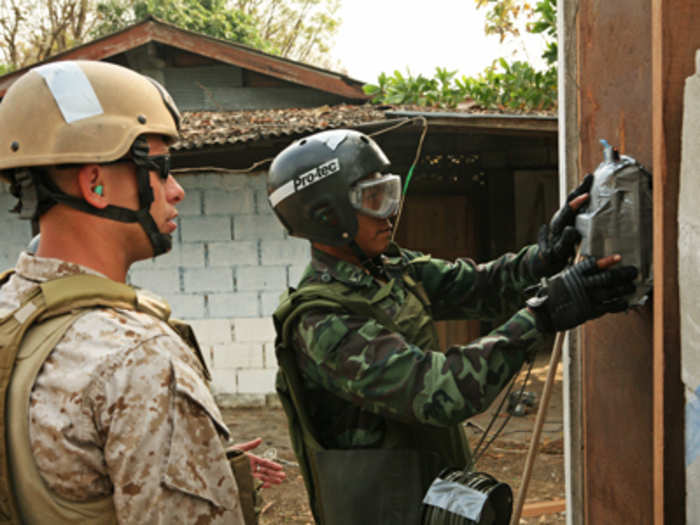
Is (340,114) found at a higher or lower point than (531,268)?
higher

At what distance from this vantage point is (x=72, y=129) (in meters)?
1.40

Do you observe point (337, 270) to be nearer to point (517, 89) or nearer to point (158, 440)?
point (158, 440)

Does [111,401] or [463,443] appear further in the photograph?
[463,443]

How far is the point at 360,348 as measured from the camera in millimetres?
1971

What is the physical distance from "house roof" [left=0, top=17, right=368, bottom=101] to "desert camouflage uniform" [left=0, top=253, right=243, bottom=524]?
8814 mm

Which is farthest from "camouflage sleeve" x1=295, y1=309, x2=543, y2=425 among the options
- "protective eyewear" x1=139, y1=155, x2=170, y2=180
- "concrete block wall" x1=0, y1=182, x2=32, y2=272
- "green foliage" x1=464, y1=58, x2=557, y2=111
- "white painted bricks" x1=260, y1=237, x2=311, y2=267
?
"green foliage" x1=464, y1=58, x2=557, y2=111

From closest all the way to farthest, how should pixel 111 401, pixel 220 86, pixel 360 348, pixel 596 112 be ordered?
pixel 111 401 → pixel 360 348 → pixel 596 112 → pixel 220 86

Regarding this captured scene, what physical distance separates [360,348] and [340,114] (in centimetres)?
651

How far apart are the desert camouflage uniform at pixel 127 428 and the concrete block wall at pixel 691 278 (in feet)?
3.17

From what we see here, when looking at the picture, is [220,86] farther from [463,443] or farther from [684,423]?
[684,423]

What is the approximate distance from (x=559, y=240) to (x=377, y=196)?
2.10 feet

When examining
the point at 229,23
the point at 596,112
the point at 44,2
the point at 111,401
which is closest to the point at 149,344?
the point at 111,401

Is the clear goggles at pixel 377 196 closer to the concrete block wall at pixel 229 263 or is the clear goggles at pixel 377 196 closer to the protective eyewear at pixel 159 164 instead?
the protective eyewear at pixel 159 164

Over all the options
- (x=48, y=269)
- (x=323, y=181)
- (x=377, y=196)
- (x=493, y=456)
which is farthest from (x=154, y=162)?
(x=493, y=456)
